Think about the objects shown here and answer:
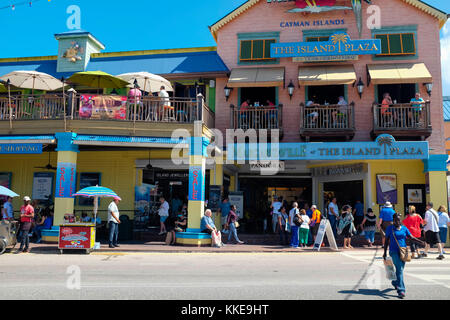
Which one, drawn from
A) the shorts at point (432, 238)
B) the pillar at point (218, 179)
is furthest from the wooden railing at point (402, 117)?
the pillar at point (218, 179)

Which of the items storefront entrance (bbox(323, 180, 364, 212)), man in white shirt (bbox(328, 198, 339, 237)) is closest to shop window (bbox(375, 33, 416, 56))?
storefront entrance (bbox(323, 180, 364, 212))

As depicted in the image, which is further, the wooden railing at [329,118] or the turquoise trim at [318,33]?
the turquoise trim at [318,33]

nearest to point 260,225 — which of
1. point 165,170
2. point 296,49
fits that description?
point 165,170

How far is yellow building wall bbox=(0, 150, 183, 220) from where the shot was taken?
728 inches

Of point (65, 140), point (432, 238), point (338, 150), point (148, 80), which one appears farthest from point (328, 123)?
point (65, 140)

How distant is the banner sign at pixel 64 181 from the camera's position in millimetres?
14383

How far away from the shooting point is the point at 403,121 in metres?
16.9

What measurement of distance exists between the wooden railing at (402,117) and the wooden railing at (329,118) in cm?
106

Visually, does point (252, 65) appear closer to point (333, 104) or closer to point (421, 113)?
point (333, 104)

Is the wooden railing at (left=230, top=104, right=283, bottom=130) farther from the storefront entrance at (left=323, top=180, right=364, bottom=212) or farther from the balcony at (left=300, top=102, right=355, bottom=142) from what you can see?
the storefront entrance at (left=323, top=180, right=364, bottom=212)

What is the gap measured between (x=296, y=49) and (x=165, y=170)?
8.30 meters

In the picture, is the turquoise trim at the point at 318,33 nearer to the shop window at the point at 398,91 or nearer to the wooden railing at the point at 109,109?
the shop window at the point at 398,91

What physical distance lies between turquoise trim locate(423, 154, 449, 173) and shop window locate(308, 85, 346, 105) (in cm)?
481

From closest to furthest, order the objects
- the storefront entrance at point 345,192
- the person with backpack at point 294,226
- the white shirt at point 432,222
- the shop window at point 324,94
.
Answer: the white shirt at point 432,222, the person with backpack at point 294,226, the storefront entrance at point 345,192, the shop window at point 324,94
